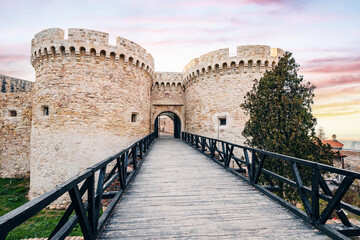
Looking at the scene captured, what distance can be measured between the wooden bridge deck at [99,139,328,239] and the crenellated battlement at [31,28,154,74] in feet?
25.5

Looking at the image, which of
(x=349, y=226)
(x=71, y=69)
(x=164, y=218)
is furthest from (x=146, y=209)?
(x=71, y=69)

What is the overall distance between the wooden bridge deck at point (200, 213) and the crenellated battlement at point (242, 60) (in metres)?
8.38

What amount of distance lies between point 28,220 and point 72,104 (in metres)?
5.49

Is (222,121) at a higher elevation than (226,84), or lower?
lower

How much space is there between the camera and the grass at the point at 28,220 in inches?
249

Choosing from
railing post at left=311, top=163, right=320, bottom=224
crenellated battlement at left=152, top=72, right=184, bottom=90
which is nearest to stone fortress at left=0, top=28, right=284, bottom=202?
crenellated battlement at left=152, top=72, right=184, bottom=90

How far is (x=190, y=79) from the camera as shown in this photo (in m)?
13.1

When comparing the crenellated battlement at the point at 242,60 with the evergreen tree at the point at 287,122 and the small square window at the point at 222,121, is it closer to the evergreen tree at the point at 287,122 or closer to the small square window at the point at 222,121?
the small square window at the point at 222,121

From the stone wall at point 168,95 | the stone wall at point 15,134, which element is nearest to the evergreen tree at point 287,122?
the stone wall at point 168,95

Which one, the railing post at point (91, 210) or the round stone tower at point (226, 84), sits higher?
the round stone tower at point (226, 84)

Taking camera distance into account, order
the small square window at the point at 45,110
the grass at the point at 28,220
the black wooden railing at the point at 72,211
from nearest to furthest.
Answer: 1. the black wooden railing at the point at 72,211
2. the grass at the point at 28,220
3. the small square window at the point at 45,110

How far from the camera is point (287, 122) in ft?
19.0

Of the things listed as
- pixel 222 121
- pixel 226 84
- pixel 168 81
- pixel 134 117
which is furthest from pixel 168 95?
pixel 222 121

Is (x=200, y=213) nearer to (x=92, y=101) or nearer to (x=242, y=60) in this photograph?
(x=92, y=101)
